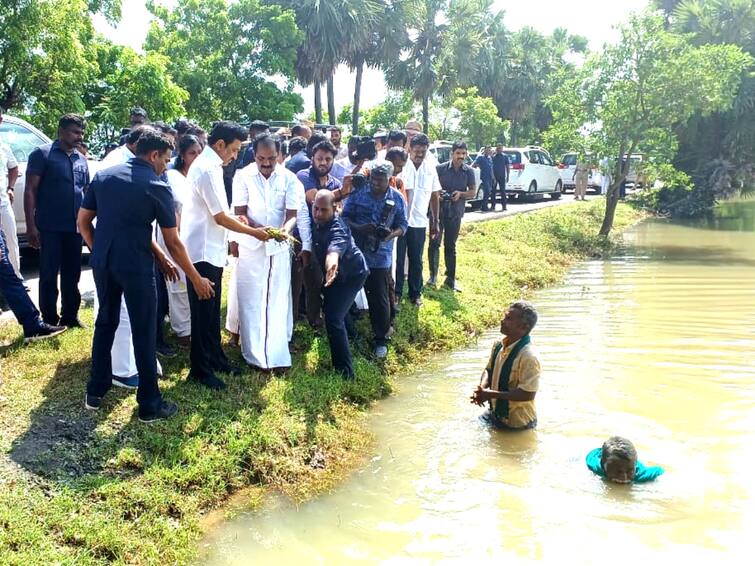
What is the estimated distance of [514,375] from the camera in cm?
529

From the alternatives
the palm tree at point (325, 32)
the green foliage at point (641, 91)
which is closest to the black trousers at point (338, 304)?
the green foliage at point (641, 91)

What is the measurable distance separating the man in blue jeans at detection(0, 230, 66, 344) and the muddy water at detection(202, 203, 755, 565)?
2.79 meters

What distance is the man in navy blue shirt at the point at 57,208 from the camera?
6012mm

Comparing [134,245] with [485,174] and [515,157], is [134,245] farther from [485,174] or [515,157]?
[515,157]

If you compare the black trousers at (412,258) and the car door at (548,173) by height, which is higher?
the car door at (548,173)

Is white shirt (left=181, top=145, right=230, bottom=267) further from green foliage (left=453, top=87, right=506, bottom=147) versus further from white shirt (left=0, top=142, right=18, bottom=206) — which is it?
green foliage (left=453, top=87, right=506, bottom=147)

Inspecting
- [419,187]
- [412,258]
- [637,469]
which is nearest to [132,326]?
[637,469]

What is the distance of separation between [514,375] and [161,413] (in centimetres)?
250

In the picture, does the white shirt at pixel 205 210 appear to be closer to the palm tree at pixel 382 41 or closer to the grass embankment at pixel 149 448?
the grass embankment at pixel 149 448

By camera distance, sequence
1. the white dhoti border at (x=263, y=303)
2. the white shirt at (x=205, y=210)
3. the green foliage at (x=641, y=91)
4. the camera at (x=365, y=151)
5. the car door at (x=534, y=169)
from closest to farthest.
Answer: the white shirt at (x=205, y=210) < the white dhoti border at (x=263, y=303) < the camera at (x=365, y=151) < the green foliage at (x=641, y=91) < the car door at (x=534, y=169)

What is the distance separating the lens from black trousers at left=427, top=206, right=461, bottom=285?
9453 mm

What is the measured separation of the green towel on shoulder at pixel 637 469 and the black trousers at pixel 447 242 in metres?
4.75

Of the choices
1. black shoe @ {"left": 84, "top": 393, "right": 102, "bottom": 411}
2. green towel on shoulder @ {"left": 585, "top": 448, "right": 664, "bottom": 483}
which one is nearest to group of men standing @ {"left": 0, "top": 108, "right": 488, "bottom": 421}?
black shoe @ {"left": 84, "top": 393, "right": 102, "bottom": 411}

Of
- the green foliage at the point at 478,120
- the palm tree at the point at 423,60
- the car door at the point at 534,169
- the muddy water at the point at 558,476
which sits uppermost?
the palm tree at the point at 423,60
